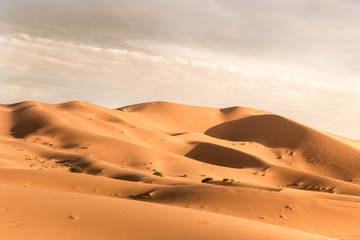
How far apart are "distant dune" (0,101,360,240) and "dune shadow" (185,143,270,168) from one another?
0.40 feet

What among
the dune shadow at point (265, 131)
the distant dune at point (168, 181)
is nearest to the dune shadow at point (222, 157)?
the distant dune at point (168, 181)

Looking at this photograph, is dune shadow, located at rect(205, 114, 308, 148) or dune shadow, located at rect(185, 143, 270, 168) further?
dune shadow, located at rect(205, 114, 308, 148)

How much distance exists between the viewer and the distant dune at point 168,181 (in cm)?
888

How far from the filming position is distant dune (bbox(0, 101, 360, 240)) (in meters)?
8.88

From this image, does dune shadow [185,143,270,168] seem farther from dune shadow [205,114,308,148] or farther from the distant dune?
dune shadow [205,114,308,148]

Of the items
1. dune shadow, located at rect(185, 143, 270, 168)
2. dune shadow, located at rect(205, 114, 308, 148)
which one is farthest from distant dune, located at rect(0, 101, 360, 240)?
dune shadow, located at rect(205, 114, 308, 148)

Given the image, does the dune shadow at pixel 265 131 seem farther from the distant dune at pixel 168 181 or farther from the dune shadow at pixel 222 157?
the dune shadow at pixel 222 157

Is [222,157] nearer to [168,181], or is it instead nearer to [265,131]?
[265,131]

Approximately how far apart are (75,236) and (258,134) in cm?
5374

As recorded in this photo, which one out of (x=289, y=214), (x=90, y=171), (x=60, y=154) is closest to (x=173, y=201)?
(x=289, y=214)

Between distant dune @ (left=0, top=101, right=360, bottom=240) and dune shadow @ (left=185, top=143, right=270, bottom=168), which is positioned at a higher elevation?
distant dune @ (left=0, top=101, right=360, bottom=240)

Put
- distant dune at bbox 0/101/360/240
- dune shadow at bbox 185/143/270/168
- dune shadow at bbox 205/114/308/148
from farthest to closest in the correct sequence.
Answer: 1. dune shadow at bbox 205/114/308/148
2. dune shadow at bbox 185/143/270/168
3. distant dune at bbox 0/101/360/240

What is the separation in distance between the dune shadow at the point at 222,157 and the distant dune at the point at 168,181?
0.40 feet

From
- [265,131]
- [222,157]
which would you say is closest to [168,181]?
[222,157]
